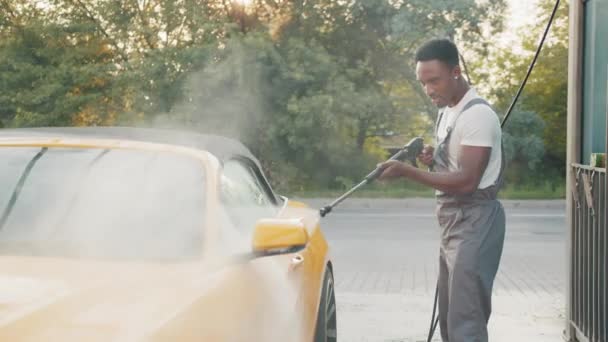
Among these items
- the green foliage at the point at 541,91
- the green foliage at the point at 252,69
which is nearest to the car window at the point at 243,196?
the green foliage at the point at 252,69

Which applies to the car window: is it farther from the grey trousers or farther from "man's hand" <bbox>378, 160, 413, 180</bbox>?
the grey trousers

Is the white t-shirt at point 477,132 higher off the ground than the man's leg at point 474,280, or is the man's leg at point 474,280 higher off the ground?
the white t-shirt at point 477,132

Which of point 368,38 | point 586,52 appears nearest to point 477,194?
point 586,52

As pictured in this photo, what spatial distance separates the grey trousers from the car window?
94cm

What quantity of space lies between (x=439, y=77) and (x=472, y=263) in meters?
0.91

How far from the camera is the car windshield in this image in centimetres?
342

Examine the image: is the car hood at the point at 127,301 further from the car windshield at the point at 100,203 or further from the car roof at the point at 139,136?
the car roof at the point at 139,136

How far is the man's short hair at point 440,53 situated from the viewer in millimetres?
4719

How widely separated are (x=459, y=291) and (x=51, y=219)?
2.09 metres

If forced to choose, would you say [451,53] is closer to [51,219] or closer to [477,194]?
[477,194]

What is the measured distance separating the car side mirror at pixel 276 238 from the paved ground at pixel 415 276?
379cm

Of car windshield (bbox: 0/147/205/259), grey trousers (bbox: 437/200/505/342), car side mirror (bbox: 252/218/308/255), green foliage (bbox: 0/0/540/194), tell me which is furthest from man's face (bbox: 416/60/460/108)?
green foliage (bbox: 0/0/540/194)

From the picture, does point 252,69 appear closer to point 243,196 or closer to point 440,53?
point 440,53

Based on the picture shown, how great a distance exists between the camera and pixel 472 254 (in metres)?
4.73
